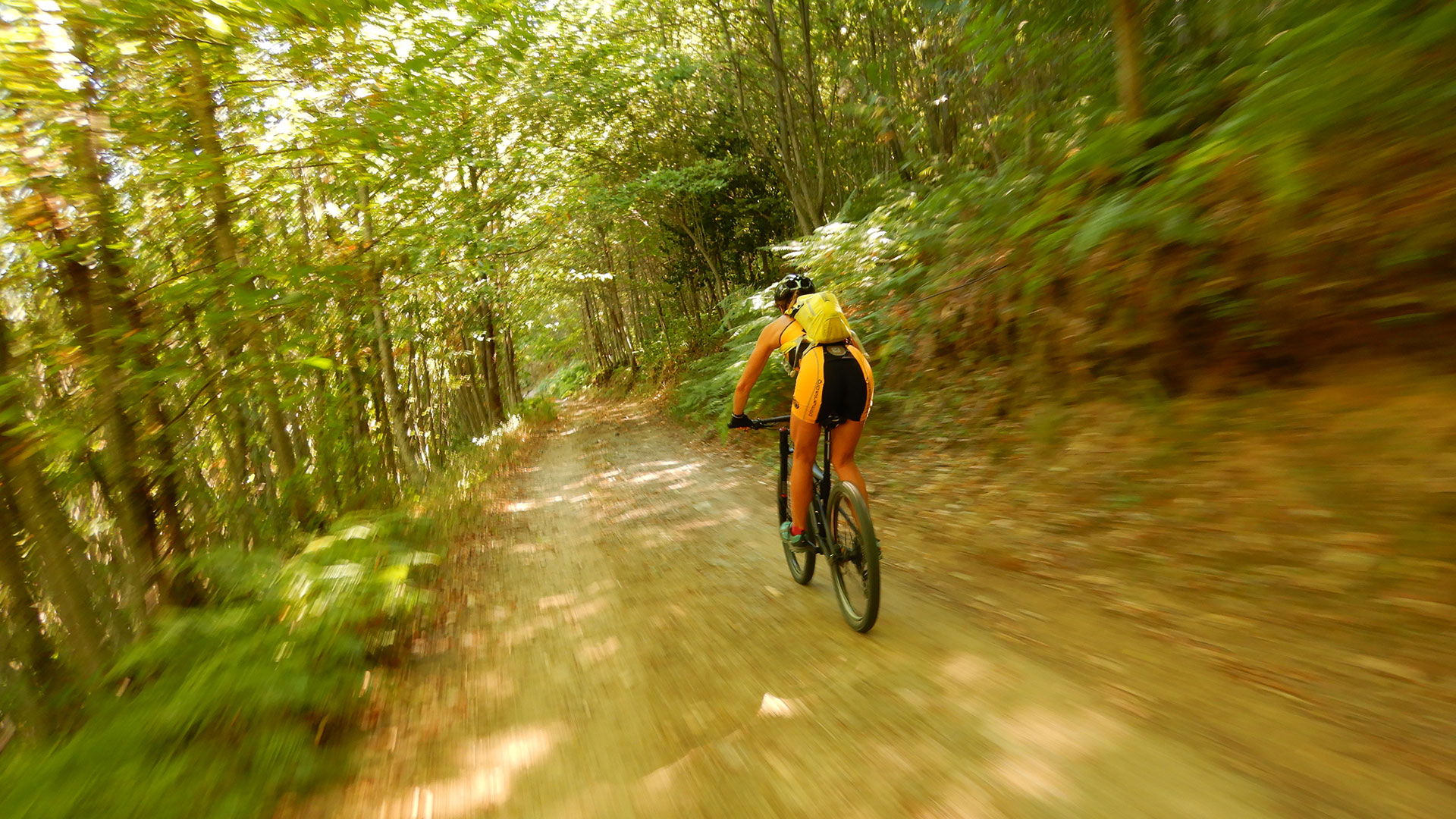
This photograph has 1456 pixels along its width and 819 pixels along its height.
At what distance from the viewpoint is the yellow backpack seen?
13.3 feet

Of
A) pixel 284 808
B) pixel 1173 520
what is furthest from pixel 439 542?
pixel 1173 520

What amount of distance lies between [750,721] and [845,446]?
1718 mm

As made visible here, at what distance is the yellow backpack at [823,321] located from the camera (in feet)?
13.3

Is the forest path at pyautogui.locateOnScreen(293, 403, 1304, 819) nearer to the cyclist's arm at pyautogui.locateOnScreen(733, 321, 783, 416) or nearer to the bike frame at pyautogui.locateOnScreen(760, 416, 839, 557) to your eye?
the bike frame at pyautogui.locateOnScreen(760, 416, 839, 557)

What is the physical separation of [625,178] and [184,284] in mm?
15882

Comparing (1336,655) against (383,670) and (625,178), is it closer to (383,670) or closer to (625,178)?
(383,670)

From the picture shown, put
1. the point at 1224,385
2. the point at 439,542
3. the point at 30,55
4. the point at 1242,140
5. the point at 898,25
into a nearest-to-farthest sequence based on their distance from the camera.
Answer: the point at 30,55 → the point at 1242,140 → the point at 1224,385 → the point at 439,542 → the point at 898,25

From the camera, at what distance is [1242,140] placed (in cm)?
462

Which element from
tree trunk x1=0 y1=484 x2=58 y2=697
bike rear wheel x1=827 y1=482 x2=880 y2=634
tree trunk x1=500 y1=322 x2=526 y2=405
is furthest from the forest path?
tree trunk x1=500 y1=322 x2=526 y2=405

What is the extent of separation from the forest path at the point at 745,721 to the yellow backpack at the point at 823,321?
164 centimetres

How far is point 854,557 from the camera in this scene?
155 inches

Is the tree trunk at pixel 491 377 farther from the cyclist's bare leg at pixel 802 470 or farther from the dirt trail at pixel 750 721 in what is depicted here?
the cyclist's bare leg at pixel 802 470

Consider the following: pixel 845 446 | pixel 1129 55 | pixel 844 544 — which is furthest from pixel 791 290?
pixel 1129 55

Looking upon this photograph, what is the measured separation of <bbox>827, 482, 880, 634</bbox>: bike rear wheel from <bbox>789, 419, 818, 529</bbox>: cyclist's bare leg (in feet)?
0.92
